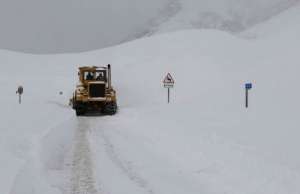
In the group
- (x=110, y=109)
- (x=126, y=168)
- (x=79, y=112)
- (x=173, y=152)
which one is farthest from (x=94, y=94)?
(x=126, y=168)

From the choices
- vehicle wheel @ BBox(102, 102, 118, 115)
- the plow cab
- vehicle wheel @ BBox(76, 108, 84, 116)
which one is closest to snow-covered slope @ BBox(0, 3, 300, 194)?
vehicle wheel @ BBox(102, 102, 118, 115)

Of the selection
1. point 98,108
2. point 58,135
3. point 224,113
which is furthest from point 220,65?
point 58,135

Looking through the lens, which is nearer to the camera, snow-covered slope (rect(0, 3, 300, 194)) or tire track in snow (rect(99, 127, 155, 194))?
snow-covered slope (rect(0, 3, 300, 194))

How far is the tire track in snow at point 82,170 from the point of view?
346 inches

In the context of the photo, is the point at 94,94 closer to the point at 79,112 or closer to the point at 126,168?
the point at 79,112

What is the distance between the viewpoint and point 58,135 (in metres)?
17.0

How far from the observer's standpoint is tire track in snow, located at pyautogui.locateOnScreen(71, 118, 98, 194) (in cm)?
879

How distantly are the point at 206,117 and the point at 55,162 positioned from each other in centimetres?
984

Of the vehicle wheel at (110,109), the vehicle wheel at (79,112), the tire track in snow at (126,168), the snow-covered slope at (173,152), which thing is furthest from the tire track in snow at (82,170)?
the vehicle wheel at (79,112)

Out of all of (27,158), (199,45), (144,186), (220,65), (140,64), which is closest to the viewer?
(144,186)

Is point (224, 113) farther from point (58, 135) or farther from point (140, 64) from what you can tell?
point (140, 64)

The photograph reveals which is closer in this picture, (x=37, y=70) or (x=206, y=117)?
(x=206, y=117)

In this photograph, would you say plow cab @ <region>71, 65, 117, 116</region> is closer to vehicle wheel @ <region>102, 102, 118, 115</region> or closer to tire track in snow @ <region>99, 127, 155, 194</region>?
vehicle wheel @ <region>102, 102, 118, 115</region>

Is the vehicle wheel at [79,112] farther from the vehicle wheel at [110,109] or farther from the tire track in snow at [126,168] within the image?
the tire track in snow at [126,168]
